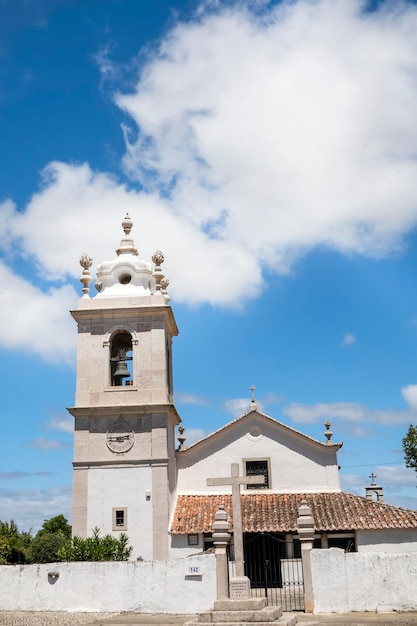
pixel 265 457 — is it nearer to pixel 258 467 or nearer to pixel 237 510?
pixel 258 467

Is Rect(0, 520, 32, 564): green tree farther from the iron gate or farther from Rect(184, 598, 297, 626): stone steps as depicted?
Rect(184, 598, 297, 626): stone steps

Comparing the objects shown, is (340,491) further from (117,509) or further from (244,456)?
(117,509)

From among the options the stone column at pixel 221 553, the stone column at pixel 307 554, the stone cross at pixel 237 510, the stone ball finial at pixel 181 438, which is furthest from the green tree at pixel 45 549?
the stone cross at pixel 237 510

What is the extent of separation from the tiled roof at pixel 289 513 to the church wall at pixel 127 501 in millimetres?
1049

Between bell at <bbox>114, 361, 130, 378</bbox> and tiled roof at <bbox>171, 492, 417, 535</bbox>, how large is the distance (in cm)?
481

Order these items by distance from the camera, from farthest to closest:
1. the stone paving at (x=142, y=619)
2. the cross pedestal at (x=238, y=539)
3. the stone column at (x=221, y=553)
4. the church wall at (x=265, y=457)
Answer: the church wall at (x=265, y=457), the stone column at (x=221, y=553), the stone paving at (x=142, y=619), the cross pedestal at (x=238, y=539)

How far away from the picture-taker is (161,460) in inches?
975

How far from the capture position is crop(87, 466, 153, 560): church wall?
79.2 feet

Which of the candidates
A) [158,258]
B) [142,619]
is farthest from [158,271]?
[142,619]

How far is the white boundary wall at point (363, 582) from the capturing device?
18453mm

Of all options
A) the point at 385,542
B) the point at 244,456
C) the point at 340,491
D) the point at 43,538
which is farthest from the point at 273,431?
the point at 43,538

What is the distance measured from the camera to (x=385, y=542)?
80.1ft

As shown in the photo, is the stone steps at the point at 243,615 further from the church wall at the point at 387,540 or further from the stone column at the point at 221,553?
the church wall at the point at 387,540

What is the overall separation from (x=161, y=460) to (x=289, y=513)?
464 cm
